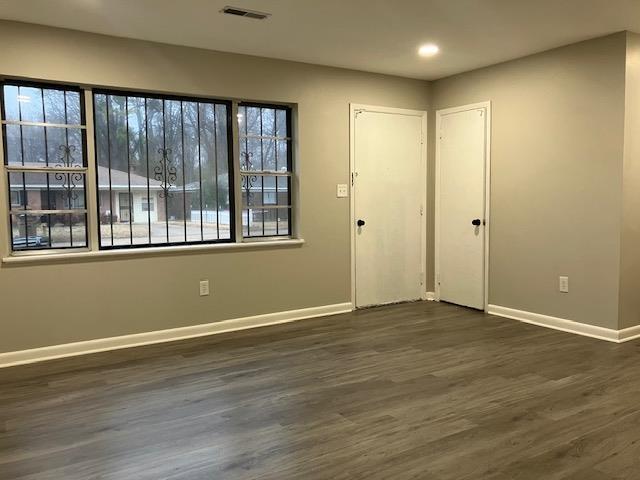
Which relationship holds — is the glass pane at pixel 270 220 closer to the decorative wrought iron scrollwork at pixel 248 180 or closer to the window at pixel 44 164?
the decorative wrought iron scrollwork at pixel 248 180

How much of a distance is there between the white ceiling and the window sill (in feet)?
5.39

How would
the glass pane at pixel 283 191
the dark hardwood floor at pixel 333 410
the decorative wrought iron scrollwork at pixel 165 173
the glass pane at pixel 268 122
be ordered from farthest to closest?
the glass pane at pixel 283 191, the glass pane at pixel 268 122, the decorative wrought iron scrollwork at pixel 165 173, the dark hardwood floor at pixel 333 410

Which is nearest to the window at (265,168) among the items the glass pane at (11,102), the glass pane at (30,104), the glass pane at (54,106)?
the glass pane at (54,106)

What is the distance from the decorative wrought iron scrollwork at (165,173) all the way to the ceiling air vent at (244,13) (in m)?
1.38

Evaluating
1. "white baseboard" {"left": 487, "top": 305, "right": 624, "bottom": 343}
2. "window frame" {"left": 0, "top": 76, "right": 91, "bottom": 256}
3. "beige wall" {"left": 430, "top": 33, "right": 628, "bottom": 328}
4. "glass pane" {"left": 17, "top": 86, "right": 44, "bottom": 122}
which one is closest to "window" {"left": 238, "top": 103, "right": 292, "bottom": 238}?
"window frame" {"left": 0, "top": 76, "right": 91, "bottom": 256}

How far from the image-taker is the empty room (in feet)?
8.89

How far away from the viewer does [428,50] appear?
4.54m

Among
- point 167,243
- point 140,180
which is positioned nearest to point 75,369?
point 167,243

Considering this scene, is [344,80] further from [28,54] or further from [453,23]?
[28,54]

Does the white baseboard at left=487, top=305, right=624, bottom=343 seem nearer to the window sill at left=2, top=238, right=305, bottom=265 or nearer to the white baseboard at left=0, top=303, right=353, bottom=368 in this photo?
the white baseboard at left=0, top=303, right=353, bottom=368

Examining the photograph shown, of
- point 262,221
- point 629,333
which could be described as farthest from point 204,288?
point 629,333

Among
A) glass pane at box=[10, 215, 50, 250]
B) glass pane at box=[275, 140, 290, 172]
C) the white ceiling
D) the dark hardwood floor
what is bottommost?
the dark hardwood floor

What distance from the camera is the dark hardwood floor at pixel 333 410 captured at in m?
2.38

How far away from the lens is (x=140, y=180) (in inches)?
173
